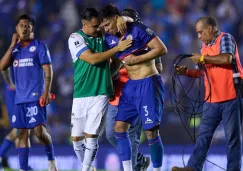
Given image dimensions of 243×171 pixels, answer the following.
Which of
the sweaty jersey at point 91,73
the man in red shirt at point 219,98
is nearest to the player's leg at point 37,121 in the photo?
the sweaty jersey at point 91,73

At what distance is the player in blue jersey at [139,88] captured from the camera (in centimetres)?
1048

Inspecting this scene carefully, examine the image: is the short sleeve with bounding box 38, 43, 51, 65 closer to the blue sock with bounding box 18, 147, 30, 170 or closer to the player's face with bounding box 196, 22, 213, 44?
the blue sock with bounding box 18, 147, 30, 170

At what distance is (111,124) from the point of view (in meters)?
11.5

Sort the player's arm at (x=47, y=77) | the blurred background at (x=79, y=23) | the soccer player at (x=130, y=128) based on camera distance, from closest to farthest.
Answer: the soccer player at (x=130, y=128) → the player's arm at (x=47, y=77) → the blurred background at (x=79, y=23)

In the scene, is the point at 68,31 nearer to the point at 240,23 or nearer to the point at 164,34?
the point at 164,34

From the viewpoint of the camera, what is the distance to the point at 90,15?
10.7m

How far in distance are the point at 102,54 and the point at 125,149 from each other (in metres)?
1.33

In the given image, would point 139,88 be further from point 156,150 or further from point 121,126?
point 156,150

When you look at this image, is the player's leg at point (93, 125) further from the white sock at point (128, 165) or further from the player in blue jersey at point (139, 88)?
the white sock at point (128, 165)

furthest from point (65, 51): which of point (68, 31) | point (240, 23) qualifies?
point (240, 23)

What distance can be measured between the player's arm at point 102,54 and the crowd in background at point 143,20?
800 centimetres

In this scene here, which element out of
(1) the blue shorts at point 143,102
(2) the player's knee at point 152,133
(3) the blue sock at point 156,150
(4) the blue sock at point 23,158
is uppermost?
(1) the blue shorts at point 143,102

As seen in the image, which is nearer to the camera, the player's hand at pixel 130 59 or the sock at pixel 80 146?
the player's hand at pixel 130 59

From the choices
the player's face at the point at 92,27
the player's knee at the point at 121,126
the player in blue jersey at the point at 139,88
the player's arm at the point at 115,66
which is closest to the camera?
the player in blue jersey at the point at 139,88
